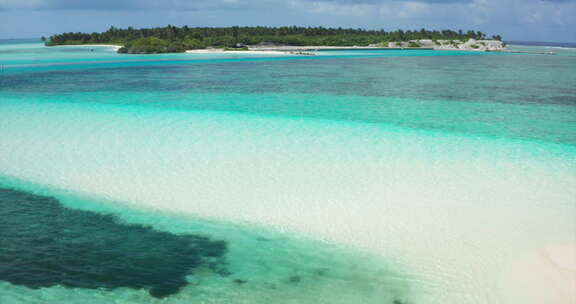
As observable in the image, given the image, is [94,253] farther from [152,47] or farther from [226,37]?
[226,37]

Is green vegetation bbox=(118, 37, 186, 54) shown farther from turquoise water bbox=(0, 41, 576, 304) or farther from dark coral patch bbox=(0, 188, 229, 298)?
dark coral patch bbox=(0, 188, 229, 298)

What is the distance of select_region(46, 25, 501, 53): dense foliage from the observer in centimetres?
8231

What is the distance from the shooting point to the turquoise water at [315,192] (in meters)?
5.51

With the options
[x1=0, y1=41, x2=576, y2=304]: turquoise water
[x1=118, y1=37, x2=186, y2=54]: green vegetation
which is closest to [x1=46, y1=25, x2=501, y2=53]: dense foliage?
[x1=118, y1=37, x2=186, y2=54]: green vegetation

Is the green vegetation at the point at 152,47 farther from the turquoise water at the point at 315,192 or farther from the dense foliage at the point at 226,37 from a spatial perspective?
the turquoise water at the point at 315,192

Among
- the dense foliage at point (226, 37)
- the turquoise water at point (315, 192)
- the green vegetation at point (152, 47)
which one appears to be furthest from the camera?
the dense foliage at point (226, 37)

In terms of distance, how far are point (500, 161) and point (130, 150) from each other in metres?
9.20

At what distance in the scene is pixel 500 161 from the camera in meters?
10.7

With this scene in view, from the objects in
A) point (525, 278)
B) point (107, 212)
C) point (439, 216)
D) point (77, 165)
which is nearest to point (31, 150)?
point (77, 165)

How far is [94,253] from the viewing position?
20.1 feet

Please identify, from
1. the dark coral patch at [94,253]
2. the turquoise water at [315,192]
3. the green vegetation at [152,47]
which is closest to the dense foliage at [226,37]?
the green vegetation at [152,47]

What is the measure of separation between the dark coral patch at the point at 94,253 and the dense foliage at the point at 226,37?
71.1 m

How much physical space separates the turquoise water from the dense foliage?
212 feet

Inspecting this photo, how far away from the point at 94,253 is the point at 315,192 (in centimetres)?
411
